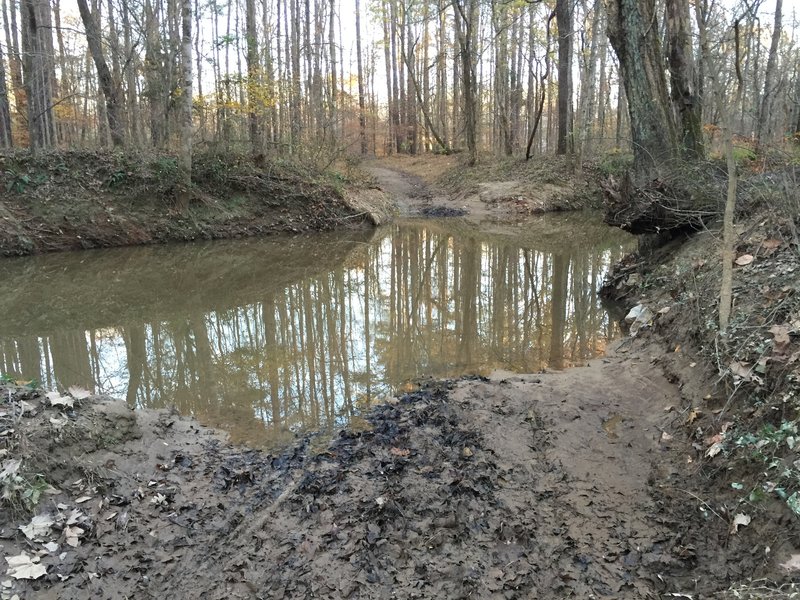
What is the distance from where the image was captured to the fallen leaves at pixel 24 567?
267 cm

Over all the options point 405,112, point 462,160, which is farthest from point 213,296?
point 405,112

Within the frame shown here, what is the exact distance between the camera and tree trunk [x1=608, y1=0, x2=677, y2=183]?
8.21 meters

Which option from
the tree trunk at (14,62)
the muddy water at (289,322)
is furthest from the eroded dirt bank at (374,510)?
the tree trunk at (14,62)

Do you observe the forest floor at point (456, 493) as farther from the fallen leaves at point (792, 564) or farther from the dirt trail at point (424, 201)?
the dirt trail at point (424, 201)

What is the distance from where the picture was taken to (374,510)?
329 cm

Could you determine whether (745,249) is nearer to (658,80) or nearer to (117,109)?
(658,80)

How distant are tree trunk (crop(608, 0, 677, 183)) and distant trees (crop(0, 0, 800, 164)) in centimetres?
2

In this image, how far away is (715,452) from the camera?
3383mm

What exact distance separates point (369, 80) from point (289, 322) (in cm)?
3835

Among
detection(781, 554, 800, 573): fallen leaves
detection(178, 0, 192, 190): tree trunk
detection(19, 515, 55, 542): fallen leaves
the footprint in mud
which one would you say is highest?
detection(178, 0, 192, 190): tree trunk

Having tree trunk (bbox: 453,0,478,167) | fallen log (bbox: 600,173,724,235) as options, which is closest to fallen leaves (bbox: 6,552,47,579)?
fallen log (bbox: 600,173,724,235)

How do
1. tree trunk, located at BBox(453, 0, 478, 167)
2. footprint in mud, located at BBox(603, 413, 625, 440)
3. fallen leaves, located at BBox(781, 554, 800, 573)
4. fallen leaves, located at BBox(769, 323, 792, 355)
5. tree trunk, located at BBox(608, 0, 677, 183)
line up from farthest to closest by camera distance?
1. tree trunk, located at BBox(453, 0, 478, 167)
2. tree trunk, located at BBox(608, 0, 677, 183)
3. footprint in mud, located at BBox(603, 413, 625, 440)
4. fallen leaves, located at BBox(769, 323, 792, 355)
5. fallen leaves, located at BBox(781, 554, 800, 573)

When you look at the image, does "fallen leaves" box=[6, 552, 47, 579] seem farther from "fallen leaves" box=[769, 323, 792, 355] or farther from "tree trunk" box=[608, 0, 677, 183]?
"tree trunk" box=[608, 0, 677, 183]

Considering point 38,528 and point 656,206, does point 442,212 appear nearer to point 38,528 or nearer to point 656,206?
point 656,206
